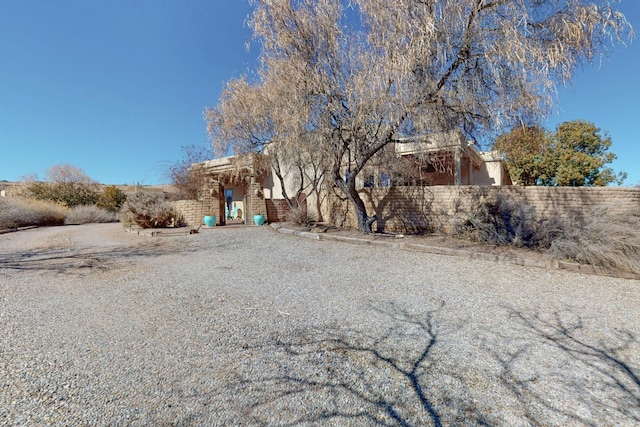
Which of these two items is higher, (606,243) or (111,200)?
(111,200)

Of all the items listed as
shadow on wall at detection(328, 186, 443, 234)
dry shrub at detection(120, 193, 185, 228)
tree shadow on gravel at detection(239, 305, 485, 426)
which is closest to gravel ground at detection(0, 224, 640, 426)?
tree shadow on gravel at detection(239, 305, 485, 426)

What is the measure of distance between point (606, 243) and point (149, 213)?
1431 centimetres

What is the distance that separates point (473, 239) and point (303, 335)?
22.5 feet

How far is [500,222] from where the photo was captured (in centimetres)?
793

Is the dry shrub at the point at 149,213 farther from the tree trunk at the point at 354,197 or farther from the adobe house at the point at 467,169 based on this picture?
the adobe house at the point at 467,169

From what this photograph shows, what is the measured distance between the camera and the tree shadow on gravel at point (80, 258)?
5.70 m

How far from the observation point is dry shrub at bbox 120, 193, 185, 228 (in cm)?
1198

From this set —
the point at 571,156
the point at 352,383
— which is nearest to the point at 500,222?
the point at 352,383

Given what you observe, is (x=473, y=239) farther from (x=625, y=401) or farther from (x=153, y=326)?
(x=153, y=326)

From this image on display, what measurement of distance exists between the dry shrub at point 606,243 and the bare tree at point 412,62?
9.28 ft

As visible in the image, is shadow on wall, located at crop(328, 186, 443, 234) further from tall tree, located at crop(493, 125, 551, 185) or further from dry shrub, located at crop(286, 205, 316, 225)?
tall tree, located at crop(493, 125, 551, 185)

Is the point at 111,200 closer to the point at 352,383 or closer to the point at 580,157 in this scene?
the point at 352,383

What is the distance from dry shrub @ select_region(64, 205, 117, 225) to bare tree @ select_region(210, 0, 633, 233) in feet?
47.5

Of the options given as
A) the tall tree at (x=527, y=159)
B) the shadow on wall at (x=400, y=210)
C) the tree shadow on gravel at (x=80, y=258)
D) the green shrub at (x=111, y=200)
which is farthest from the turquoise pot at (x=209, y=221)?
the tall tree at (x=527, y=159)
